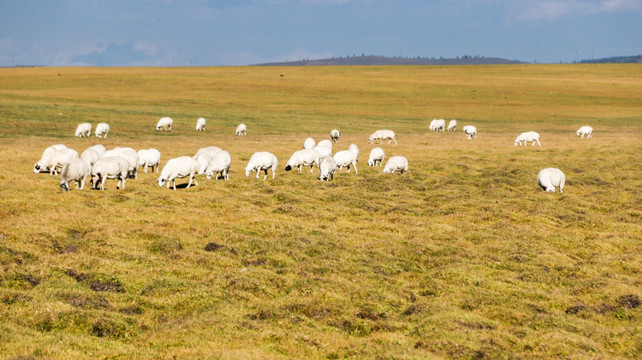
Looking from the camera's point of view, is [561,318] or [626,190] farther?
[626,190]

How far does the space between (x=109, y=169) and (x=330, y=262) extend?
11762 millimetres

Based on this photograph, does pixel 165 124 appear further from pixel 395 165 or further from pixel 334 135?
pixel 395 165

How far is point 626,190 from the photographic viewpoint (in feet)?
97.3

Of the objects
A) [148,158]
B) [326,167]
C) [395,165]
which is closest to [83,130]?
[148,158]

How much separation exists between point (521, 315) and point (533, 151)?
31485mm

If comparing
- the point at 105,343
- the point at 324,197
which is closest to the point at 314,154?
the point at 324,197

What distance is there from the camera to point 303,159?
32188mm

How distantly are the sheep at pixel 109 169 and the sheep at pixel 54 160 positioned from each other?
3.26 metres

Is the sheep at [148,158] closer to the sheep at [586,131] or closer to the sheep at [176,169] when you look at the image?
the sheep at [176,169]

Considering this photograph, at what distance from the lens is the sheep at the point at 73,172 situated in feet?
78.0

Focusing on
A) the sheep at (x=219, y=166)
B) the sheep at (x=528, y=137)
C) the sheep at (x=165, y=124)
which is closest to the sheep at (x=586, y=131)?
the sheep at (x=528, y=137)

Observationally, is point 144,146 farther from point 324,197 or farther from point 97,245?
point 97,245

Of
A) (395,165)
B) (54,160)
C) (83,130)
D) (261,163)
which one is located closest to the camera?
(54,160)

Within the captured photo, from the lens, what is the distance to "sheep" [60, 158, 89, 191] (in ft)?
78.0
